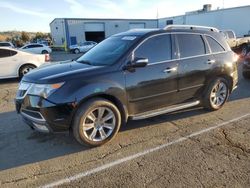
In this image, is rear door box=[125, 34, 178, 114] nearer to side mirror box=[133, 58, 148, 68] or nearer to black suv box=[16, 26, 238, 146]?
black suv box=[16, 26, 238, 146]

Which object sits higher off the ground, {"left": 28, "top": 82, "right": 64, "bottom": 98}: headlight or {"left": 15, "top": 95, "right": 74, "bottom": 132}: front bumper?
{"left": 28, "top": 82, "right": 64, "bottom": 98}: headlight

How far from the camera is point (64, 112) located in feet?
12.8

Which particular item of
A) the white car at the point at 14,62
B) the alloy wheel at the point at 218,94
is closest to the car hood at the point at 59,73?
the alloy wheel at the point at 218,94

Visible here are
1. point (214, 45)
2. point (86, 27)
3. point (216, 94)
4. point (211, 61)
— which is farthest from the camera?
point (86, 27)

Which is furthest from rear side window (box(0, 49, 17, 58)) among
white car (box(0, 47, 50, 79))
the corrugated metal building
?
the corrugated metal building

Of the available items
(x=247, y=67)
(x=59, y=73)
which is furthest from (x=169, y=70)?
(x=247, y=67)

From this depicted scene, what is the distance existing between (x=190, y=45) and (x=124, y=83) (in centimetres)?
184

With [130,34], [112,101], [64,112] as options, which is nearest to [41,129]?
[64,112]

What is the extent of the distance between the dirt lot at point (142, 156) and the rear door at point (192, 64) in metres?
0.62

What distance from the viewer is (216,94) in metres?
5.84

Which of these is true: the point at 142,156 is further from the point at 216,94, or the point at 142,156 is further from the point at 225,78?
the point at 225,78

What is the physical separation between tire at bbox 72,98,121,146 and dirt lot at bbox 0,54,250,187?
17 cm

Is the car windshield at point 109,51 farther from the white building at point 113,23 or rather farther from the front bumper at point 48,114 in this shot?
the white building at point 113,23

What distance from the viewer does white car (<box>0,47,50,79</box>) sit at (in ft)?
33.6
